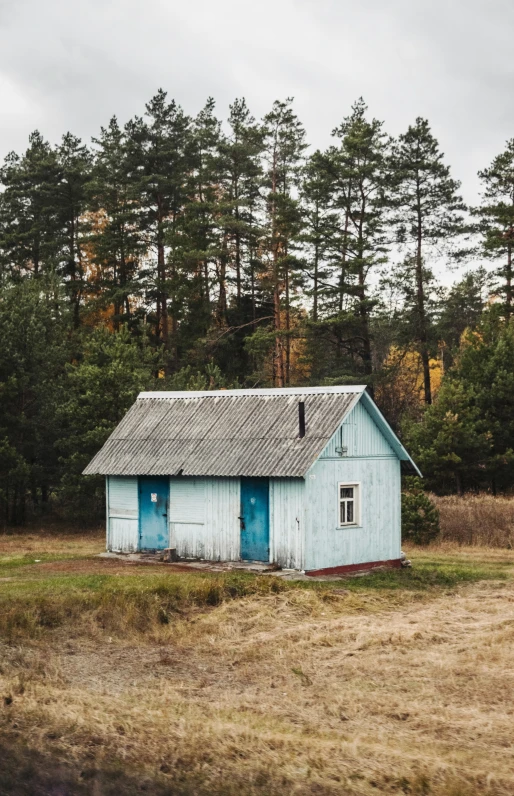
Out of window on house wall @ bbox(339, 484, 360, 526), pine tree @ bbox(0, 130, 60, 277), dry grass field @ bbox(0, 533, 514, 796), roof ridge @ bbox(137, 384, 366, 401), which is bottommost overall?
dry grass field @ bbox(0, 533, 514, 796)

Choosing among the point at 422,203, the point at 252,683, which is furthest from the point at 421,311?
the point at 252,683

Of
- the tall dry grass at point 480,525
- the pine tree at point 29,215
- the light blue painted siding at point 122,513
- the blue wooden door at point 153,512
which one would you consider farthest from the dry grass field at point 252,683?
the pine tree at point 29,215

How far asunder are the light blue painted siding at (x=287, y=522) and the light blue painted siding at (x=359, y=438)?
117cm

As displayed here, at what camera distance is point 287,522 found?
2316 centimetres

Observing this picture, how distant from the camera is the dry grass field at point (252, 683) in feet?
32.3

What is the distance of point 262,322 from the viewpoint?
172 feet

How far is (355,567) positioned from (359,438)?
10.8 feet

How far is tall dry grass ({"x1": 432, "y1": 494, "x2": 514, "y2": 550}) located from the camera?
30469mm

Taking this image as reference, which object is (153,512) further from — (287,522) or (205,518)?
(287,522)

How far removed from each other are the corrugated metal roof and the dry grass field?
10.2ft

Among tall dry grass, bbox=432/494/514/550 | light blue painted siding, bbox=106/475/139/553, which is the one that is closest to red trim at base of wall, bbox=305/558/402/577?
light blue painted siding, bbox=106/475/139/553

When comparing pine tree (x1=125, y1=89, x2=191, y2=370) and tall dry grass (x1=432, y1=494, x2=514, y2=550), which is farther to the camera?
pine tree (x1=125, y1=89, x2=191, y2=370)

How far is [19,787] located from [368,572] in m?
15.2

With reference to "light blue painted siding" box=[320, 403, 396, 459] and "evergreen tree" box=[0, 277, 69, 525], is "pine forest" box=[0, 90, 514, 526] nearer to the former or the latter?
"evergreen tree" box=[0, 277, 69, 525]
